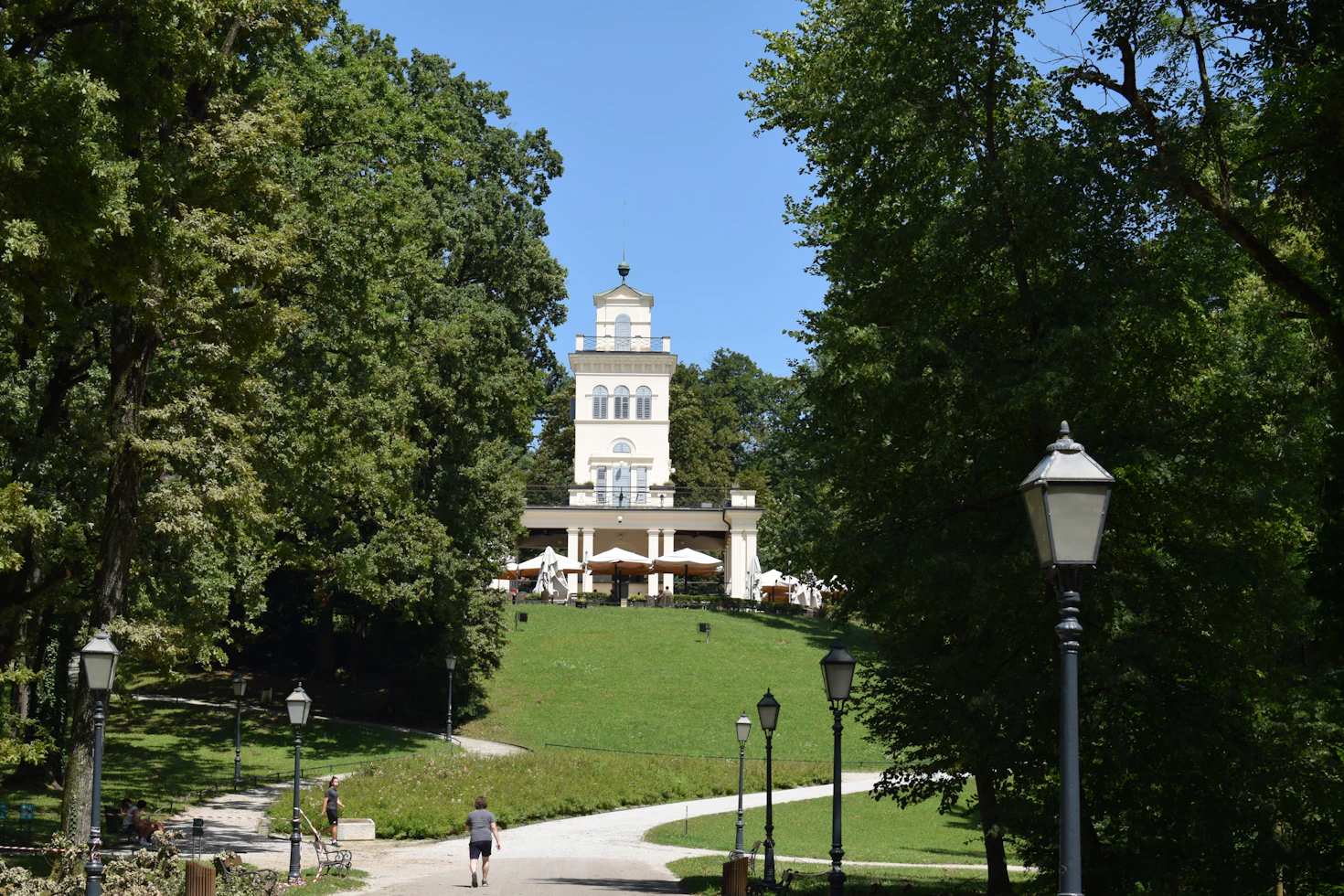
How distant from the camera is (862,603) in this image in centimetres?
1747

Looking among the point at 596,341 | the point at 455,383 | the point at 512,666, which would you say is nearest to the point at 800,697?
the point at 512,666

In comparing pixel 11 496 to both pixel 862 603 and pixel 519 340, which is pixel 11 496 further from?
pixel 519 340

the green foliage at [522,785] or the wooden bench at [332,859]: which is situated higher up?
the wooden bench at [332,859]

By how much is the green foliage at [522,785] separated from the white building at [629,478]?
3028 cm

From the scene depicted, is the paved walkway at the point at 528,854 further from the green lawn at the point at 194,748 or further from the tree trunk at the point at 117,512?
the tree trunk at the point at 117,512

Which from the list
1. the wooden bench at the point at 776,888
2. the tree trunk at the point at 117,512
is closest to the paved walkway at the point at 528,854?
the wooden bench at the point at 776,888

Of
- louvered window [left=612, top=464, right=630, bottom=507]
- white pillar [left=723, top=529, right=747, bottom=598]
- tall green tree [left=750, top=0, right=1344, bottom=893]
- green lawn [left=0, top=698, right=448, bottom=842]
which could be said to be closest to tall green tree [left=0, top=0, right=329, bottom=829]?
tall green tree [left=750, top=0, right=1344, bottom=893]

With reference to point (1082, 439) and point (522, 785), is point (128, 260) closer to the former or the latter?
point (1082, 439)

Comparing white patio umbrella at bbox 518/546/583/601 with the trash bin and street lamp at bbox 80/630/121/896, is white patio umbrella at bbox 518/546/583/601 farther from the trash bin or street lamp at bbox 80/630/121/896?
street lamp at bbox 80/630/121/896

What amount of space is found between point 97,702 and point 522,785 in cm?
1615

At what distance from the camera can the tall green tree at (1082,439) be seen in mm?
13742

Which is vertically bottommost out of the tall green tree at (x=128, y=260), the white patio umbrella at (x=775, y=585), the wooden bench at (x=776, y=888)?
the wooden bench at (x=776, y=888)

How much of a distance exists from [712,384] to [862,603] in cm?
8448

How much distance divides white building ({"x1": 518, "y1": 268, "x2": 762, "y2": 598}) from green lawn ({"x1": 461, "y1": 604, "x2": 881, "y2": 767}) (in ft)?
37.8
